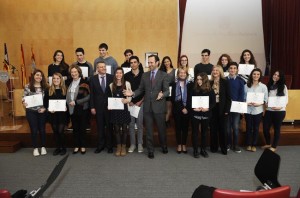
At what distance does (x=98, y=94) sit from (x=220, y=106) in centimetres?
217

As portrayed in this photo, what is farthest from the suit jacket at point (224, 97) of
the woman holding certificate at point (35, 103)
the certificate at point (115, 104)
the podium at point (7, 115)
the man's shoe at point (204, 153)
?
the podium at point (7, 115)

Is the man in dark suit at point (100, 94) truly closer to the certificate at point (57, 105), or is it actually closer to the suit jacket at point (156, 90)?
the certificate at point (57, 105)

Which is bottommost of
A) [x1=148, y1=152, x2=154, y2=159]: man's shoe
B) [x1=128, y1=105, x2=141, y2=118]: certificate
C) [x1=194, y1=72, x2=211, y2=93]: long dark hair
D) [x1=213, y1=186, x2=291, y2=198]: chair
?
[x1=148, y1=152, x2=154, y2=159]: man's shoe

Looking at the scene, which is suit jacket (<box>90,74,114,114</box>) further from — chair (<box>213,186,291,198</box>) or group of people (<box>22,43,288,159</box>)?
chair (<box>213,186,291,198</box>)

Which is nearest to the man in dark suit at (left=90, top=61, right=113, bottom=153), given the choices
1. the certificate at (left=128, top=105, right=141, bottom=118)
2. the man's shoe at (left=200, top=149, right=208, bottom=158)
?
the certificate at (left=128, top=105, right=141, bottom=118)

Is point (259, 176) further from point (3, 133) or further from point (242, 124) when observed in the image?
point (3, 133)

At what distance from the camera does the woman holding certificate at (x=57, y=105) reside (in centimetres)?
509

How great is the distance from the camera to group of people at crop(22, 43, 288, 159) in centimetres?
502

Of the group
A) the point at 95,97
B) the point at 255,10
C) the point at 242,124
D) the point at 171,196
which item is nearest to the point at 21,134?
the point at 95,97

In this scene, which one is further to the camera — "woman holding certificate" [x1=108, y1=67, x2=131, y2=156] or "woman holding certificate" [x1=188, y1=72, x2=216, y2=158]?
"woman holding certificate" [x1=108, y1=67, x2=131, y2=156]

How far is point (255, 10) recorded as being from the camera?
8.64m

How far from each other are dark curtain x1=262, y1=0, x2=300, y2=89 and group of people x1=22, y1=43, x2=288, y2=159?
304cm

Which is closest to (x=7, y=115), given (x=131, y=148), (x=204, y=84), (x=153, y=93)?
(x=131, y=148)

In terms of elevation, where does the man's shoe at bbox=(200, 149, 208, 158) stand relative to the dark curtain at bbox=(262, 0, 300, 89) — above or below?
below
